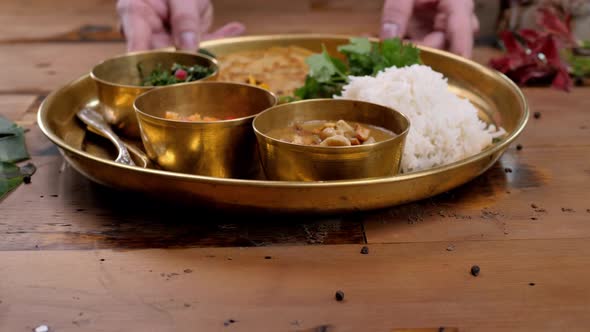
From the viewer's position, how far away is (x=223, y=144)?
1316 mm

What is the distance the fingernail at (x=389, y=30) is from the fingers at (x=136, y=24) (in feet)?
2.45

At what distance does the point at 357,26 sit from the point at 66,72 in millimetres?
1260

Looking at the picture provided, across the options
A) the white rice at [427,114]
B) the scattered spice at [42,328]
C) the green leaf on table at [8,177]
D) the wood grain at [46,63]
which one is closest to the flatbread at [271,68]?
the white rice at [427,114]

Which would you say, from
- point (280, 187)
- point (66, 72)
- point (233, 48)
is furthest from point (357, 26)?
point (280, 187)

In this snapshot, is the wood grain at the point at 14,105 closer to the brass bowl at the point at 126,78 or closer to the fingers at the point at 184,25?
the brass bowl at the point at 126,78

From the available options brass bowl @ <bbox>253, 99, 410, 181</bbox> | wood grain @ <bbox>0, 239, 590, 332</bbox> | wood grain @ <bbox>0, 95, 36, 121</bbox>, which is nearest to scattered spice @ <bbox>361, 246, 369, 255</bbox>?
wood grain @ <bbox>0, 239, 590, 332</bbox>

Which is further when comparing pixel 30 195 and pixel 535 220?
pixel 30 195

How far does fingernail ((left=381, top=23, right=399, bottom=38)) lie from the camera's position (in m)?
2.14

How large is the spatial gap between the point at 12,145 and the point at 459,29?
4.51 feet

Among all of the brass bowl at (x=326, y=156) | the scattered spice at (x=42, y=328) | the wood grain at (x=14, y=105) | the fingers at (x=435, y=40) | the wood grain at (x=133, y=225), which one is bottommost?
the wood grain at (x=14, y=105)

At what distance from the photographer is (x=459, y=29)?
7.07 feet

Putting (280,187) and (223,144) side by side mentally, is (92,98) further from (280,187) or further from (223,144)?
(280,187)

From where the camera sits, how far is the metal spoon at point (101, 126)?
4.70 ft

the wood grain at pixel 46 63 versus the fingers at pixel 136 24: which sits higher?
the fingers at pixel 136 24
